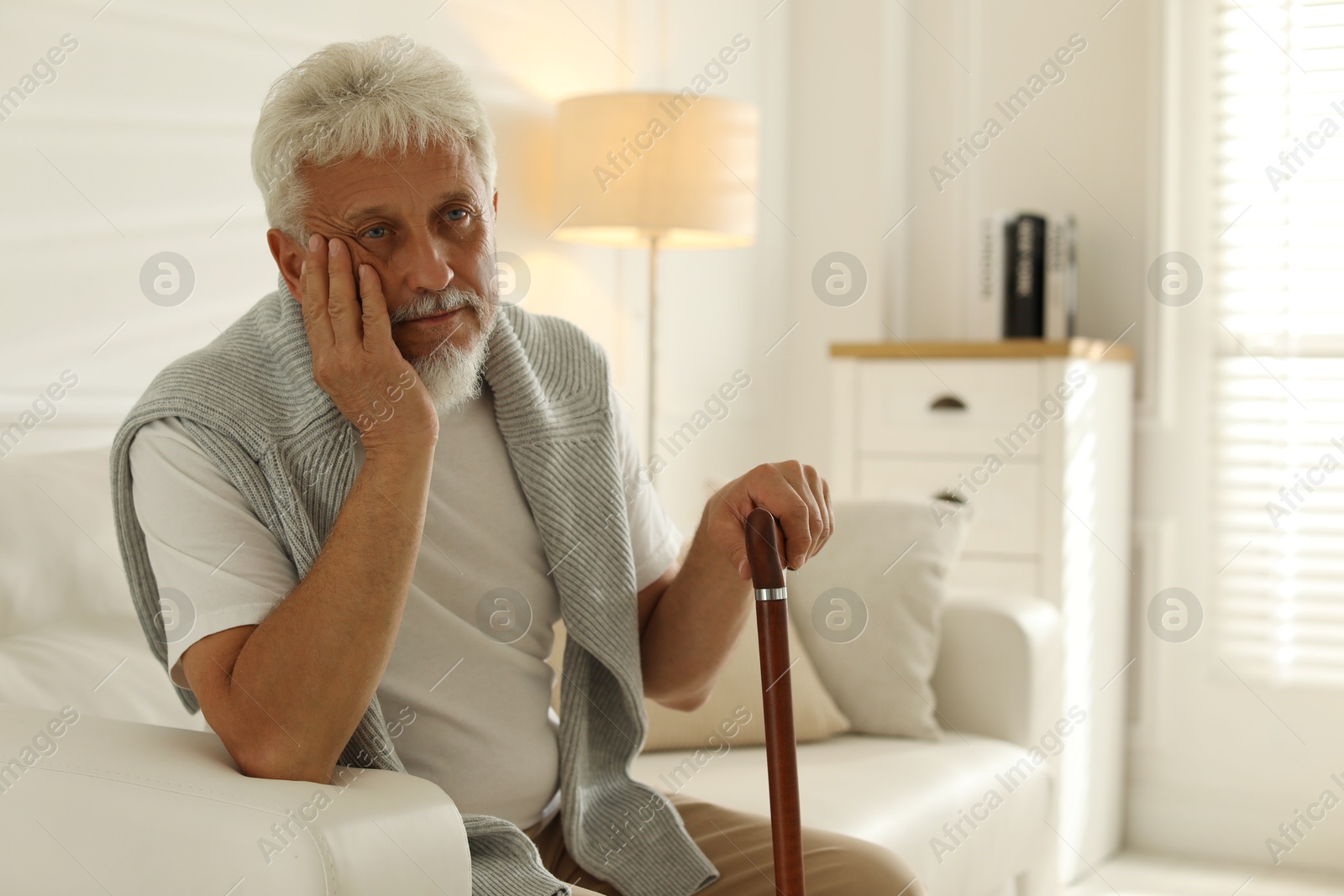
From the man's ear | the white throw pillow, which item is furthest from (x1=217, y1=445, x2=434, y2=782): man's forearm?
the white throw pillow

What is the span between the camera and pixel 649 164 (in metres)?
2.59

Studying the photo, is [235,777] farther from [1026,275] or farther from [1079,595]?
[1026,275]

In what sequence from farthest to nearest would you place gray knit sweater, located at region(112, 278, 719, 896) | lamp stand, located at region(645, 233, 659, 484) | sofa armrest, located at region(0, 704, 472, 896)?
lamp stand, located at region(645, 233, 659, 484), gray knit sweater, located at region(112, 278, 719, 896), sofa armrest, located at region(0, 704, 472, 896)

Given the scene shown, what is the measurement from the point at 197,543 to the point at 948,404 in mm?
2144

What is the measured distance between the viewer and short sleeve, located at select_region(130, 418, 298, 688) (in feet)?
3.51

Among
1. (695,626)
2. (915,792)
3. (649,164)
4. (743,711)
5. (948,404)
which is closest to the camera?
(695,626)

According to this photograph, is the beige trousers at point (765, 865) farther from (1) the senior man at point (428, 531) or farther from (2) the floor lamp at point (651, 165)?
(2) the floor lamp at point (651, 165)

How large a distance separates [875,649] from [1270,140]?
180cm

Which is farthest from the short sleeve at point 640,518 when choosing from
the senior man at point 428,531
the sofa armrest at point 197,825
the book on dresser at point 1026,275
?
the book on dresser at point 1026,275

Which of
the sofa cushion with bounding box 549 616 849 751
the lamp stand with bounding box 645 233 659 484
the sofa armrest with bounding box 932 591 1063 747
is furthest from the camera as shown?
the lamp stand with bounding box 645 233 659 484

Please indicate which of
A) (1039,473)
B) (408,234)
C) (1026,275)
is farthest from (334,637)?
(1026,275)

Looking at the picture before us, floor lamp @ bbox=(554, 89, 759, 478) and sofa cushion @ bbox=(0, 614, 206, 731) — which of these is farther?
floor lamp @ bbox=(554, 89, 759, 478)

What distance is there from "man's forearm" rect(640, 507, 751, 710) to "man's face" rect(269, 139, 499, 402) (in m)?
0.36

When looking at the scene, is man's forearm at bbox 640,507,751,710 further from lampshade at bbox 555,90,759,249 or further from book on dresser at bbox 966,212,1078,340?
book on dresser at bbox 966,212,1078,340
